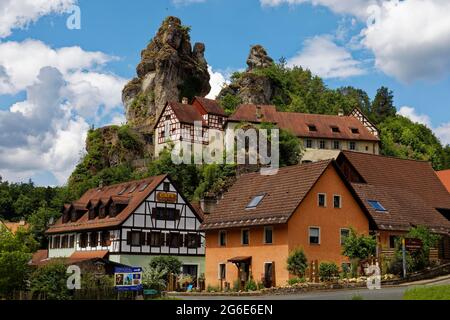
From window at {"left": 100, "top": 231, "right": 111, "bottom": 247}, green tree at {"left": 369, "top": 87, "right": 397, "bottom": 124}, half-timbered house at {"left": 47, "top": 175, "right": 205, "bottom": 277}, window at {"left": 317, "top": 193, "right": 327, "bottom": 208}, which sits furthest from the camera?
green tree at {"left": 369, "top": 87, "right": 397, "bottom": 124}

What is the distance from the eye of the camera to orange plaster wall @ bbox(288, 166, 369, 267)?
41.4 m

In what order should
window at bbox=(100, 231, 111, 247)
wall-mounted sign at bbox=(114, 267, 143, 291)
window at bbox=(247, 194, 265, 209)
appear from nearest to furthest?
wall-mounted sign at bbox=(114, 267, 143, 291) < window at bbox=(247, 194, 265, 209) < window at bbox=(100, 231, 111, 247)

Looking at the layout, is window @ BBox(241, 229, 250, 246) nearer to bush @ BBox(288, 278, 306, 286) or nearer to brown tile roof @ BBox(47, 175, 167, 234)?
bush @ BBox(288, 278, 306, 286)

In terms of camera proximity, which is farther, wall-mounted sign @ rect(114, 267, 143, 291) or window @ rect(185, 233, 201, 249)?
window @ rect(185, 233, 201, 249)

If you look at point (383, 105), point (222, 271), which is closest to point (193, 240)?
point (222, 271)

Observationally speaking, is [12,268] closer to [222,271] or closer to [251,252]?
[222,271]

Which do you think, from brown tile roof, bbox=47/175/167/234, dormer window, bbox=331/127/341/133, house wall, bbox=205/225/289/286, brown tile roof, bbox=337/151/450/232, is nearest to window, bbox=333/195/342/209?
brown tile roof, bbox=337/151/450/232

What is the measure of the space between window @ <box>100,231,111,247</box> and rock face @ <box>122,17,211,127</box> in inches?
1652

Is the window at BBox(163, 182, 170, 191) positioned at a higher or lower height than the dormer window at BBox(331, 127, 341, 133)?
lower

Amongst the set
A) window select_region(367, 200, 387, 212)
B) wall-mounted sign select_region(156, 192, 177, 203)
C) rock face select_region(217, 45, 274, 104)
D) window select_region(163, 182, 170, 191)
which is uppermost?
rock face select_region(217, 45, 274, 104)

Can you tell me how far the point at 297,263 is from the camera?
39375 mm

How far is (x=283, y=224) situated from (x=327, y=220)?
348cm
